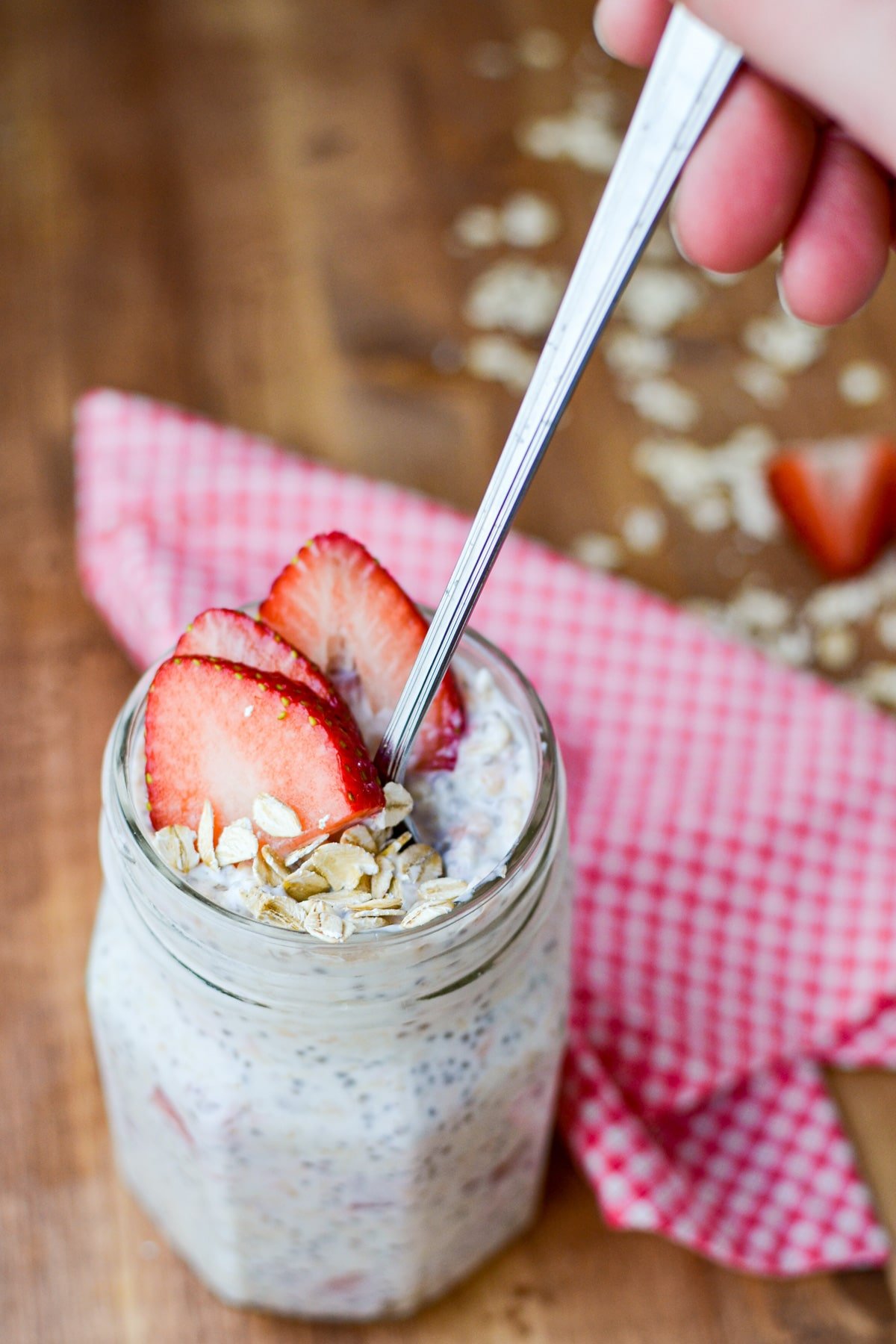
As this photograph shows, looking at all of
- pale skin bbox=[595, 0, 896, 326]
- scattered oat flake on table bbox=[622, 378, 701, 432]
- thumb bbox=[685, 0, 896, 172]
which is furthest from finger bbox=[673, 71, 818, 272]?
scattered oat flake on table bbox=[622, 378, 701, 432]

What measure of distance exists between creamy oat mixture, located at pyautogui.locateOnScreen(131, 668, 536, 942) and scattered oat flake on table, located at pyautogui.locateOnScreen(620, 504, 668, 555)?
46 centimetres

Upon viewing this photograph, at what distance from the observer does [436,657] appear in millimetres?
586

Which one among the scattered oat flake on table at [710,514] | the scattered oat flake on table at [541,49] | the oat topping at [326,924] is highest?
the scattered oat flake on table at [541,49]

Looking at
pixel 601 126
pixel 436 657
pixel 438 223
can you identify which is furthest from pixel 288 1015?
pixel 601 126

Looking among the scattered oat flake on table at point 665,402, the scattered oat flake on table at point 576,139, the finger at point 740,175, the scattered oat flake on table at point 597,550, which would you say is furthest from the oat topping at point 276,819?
the scattered oat flake on table at point 576,139

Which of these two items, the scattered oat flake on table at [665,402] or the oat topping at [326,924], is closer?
the oat topping at [326,924]

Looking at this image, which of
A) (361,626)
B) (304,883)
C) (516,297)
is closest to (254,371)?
(516,297)

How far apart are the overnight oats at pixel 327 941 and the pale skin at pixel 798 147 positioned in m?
0.21

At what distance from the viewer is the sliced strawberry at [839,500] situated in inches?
42.2

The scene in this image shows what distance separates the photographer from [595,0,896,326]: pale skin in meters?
0.44

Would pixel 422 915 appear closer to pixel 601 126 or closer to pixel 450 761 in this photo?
pixel 450 761

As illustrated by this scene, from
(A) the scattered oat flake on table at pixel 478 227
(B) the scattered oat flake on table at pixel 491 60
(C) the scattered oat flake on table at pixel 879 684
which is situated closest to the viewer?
(C) the scattered oat flake on table at pixel 879 684

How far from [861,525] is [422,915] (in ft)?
2.04

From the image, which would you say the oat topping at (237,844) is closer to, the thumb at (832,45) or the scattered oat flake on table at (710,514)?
the thumb at (832,45)
